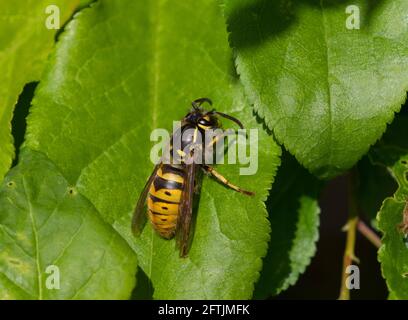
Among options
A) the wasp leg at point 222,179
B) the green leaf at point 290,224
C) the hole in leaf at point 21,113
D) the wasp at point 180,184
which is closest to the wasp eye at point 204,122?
the wasp at point 180,184

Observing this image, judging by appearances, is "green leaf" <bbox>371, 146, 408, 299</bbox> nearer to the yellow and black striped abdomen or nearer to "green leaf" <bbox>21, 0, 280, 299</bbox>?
"green leaf" <bbox>21, 0, 280, 299</bbox>

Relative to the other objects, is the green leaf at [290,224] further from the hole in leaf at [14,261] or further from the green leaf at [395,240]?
the hole in leaf at [14,261]

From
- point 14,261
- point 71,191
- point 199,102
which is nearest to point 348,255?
point 199,102

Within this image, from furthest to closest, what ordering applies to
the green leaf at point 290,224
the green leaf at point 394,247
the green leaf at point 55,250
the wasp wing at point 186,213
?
the green leaf at point 290,224
the green leaf at point 394,247
the wasp wing at point 186,213
the green leaf at point 55,250

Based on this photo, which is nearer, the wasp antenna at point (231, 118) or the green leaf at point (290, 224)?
the wasp antenna at point (231, 118)

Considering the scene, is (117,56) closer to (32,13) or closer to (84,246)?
(32,13)

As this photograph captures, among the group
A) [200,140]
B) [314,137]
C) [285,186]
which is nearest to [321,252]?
[285,186]
